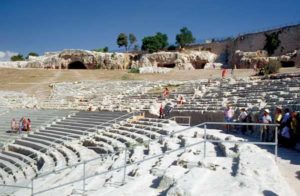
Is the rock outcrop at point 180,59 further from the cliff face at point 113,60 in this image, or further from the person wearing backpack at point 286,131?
the person wearing backpack at point 286,131

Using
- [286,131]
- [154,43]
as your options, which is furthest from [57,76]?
[286,131]

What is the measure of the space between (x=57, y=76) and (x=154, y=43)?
71.3ft

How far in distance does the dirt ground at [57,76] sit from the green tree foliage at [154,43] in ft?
52.6

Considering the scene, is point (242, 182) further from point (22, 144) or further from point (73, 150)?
point (22, 144)

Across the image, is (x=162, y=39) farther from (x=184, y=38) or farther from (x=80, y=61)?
(x=80, y=61)

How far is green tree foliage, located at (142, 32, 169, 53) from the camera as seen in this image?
66688 mm

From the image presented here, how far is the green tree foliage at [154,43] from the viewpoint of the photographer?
66.7 meters

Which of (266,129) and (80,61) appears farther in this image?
(80,61)

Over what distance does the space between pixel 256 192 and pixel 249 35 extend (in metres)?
52.2

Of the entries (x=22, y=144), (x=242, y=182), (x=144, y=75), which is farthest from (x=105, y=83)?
(x=242, y=182)

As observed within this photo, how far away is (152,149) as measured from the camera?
1202 centimetres

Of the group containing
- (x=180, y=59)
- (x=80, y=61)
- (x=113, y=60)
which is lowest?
(x=80, y=61)

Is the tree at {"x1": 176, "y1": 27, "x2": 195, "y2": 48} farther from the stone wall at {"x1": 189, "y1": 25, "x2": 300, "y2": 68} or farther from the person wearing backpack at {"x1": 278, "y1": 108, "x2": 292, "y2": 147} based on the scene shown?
the person wearing backpack at {"x1": 278, "y1": 108, "x2": 292, "y2": 147}

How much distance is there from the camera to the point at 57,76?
50062mm
